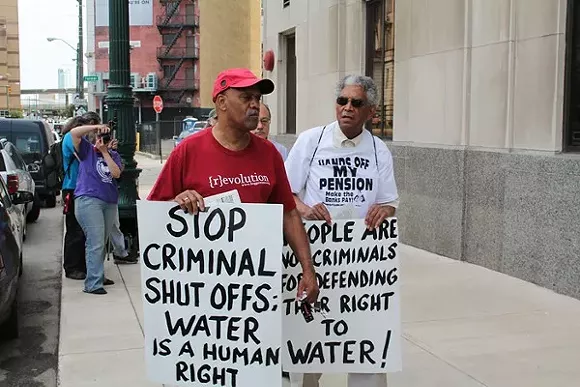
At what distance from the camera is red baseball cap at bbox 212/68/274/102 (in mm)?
3123

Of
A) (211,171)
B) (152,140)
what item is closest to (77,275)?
(211,171)

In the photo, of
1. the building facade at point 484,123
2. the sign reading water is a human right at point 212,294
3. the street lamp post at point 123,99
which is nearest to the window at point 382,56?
the building facade at point 484,123

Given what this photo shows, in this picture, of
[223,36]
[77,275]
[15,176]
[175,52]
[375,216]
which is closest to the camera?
[375,216]

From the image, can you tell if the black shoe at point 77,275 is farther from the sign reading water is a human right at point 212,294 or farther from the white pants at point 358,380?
the sign reading water is a human right at point 212,294

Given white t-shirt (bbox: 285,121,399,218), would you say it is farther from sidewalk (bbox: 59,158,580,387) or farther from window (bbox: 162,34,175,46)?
window (bbox: 162,34,175,46)

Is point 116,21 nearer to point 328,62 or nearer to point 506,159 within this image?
point 328,62

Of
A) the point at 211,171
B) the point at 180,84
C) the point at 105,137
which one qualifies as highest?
the point at 180,84

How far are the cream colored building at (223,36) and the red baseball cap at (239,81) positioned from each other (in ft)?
210

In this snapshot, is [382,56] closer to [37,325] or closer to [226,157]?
[37,325]

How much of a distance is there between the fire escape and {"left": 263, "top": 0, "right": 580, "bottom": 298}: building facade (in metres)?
58.5

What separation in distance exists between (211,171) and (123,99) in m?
6.60

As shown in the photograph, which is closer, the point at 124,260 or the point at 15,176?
the point at 124,260

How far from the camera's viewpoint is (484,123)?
7988 millimetres

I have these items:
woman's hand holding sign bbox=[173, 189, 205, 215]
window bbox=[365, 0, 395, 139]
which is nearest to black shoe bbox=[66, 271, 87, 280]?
window bbox=[365, 0, 395, 139]
